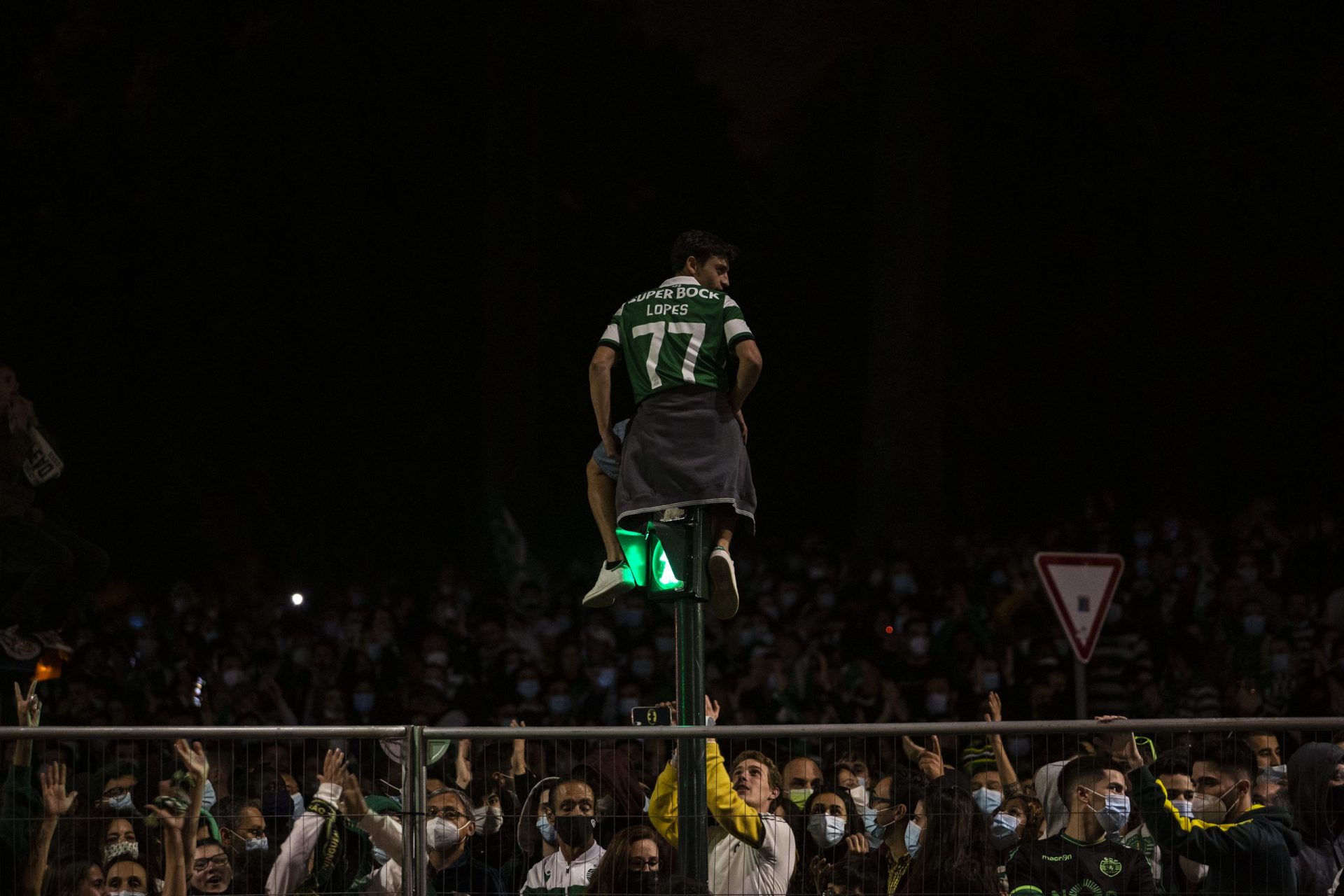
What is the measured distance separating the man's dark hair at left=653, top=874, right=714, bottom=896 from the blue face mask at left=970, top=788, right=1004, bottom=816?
130 cm

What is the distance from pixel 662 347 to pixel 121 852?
9.02ft

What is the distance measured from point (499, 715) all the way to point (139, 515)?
694 inches

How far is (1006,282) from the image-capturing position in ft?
128

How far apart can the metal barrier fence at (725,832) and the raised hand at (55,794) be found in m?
0.01

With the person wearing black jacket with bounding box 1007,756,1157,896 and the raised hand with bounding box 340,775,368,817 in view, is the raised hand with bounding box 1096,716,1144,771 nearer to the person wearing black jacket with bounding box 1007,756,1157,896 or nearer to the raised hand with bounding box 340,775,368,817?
the person wearing black jacket with bounding box 1007,756,1157,896

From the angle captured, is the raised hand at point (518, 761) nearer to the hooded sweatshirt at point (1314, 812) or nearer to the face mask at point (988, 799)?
the face mask at point (988, 799)

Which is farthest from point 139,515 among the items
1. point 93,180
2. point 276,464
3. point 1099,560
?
point 1099,560

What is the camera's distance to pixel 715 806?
7.27m

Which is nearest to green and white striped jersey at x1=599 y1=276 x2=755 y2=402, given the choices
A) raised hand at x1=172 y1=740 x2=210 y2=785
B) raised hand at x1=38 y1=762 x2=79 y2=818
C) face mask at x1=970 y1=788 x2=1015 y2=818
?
face mask at x1=970 y1=788 x2=1015 y2=818

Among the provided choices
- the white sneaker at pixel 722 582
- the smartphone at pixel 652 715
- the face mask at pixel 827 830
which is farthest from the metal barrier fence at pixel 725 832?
the white sneaker at pixel 722 582

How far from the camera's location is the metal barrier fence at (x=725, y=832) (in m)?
7.23

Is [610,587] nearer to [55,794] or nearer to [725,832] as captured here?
[725,832]

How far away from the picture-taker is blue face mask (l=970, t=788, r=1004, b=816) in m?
7.87

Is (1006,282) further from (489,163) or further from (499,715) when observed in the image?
(499,715)
